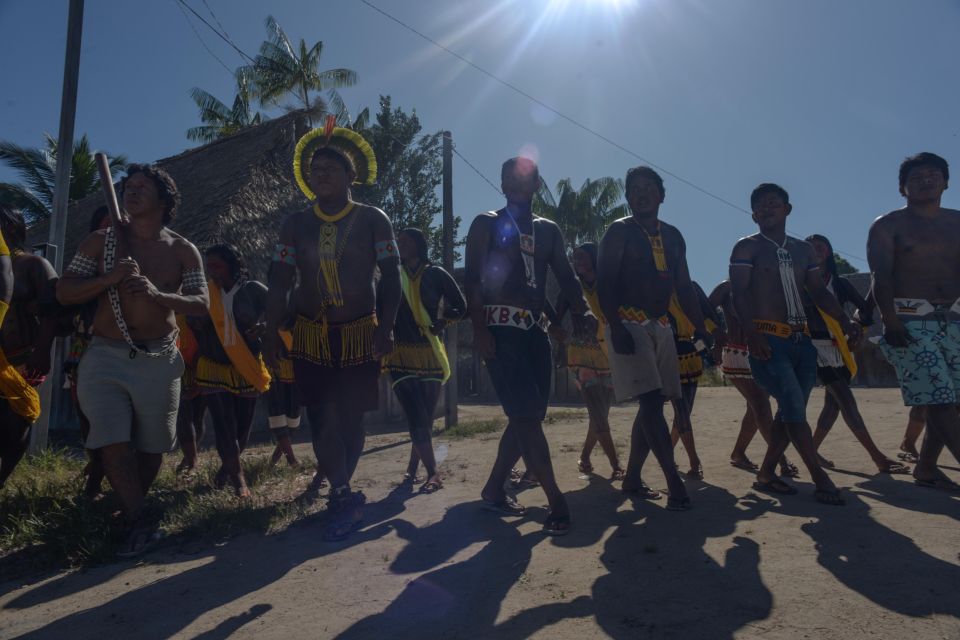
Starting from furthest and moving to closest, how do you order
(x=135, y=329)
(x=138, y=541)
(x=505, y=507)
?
1. (x=505, y=507)
2. (x=135, y=329)
3. (x=138, y=541)

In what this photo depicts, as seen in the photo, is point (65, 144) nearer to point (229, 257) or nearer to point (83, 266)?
point (229, 257)

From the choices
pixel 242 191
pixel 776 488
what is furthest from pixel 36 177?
pixel 776 488

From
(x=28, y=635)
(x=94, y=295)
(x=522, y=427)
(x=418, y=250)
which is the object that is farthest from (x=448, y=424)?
(x=28, y=635)

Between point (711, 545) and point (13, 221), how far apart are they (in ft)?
14.2

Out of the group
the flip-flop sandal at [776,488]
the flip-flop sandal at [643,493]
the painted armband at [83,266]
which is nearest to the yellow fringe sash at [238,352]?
the painted armband at [83,266]

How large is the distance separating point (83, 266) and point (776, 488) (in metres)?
4.20

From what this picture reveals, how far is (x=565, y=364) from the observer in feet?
18.5

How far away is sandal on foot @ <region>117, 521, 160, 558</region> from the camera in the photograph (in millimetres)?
3193

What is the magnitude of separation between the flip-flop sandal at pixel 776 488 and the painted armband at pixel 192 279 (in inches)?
144

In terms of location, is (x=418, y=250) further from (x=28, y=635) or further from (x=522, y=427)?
(x=28, y=635)

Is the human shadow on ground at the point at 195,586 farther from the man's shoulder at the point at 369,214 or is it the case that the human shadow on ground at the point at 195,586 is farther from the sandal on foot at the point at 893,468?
the sandal on foot at the point at 893,468

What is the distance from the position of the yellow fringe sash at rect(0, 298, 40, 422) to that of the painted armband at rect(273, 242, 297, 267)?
4.61 ft

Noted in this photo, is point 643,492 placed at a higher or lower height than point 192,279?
lower

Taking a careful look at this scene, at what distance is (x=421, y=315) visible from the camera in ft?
16.4
